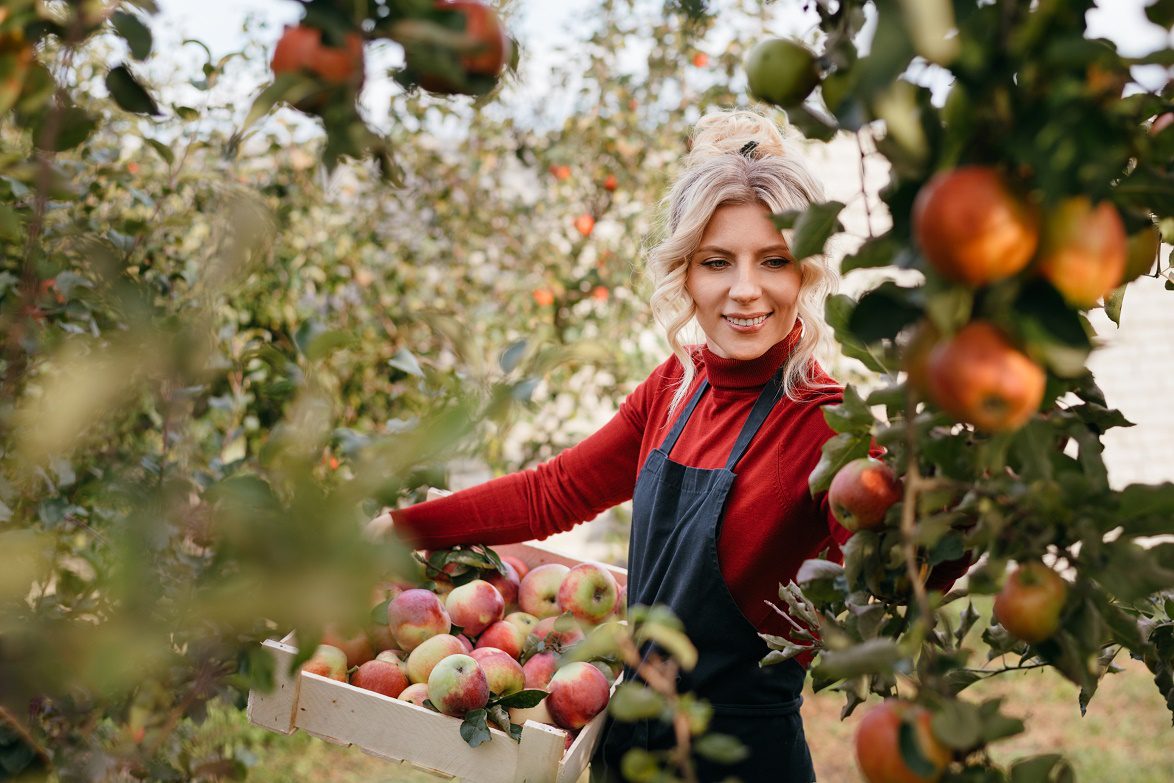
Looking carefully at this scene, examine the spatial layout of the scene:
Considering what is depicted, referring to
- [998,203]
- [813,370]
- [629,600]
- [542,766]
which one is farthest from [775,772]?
[998,203]

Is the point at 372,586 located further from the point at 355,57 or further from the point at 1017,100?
the point at 1017,100

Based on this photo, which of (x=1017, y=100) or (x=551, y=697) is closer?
(x=1017, y=100)

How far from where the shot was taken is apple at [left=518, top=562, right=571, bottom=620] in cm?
184

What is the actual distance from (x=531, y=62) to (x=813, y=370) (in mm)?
2183

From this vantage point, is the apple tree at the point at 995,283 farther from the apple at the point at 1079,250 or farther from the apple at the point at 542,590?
the apple at the point at 542,590

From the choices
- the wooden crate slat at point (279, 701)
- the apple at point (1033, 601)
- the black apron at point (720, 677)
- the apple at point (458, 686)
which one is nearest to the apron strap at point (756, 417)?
the black apron at point (720, 677)

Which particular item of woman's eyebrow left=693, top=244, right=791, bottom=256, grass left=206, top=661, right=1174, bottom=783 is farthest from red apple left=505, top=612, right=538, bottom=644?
grass left=206, top=661, right=1174, bottom=783

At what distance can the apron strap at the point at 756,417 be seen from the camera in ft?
5.73

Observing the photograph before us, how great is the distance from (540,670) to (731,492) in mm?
450

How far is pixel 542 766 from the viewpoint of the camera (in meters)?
1.29

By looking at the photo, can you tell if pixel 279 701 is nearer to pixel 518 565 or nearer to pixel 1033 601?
pixel 518 565

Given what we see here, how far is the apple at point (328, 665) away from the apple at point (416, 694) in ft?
0.33

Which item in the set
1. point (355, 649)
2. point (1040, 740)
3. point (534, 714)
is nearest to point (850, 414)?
point (534, 714)

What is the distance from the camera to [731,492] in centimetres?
172
